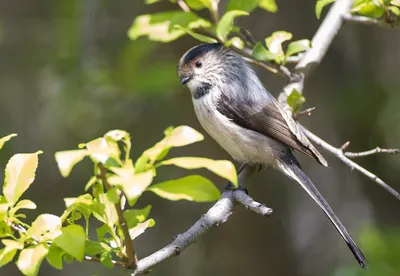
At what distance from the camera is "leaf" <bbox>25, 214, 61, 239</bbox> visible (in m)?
2.07

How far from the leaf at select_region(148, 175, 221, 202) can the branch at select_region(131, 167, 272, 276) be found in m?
0.47

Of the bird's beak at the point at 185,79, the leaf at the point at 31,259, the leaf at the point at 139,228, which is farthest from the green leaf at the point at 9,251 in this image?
the bird's beak at the point at 185,79

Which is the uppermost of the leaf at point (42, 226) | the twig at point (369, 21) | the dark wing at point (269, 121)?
the twig at point (369, 21)

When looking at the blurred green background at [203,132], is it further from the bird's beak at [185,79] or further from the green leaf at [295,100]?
the green leaf at [295,100]

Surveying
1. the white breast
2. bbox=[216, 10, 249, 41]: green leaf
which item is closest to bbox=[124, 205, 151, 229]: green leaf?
bbox=[216, 10, 249, 41]: green leaf

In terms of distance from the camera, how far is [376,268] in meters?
4.27

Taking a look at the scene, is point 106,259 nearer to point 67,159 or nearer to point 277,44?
point 67,159

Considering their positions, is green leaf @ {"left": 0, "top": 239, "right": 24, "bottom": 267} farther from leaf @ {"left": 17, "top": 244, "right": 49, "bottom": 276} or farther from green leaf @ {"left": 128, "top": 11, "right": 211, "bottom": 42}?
green leaf @ {"left": 128, "top": 11, "right": 211, "bottom": 42}

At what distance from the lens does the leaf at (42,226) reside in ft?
→ 6.78

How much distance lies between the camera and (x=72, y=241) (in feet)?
6.44

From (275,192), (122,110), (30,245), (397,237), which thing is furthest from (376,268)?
(30,245)

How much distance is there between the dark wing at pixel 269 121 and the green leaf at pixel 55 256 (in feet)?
5.98

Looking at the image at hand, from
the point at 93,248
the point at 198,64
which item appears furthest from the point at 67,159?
the point at 198,64

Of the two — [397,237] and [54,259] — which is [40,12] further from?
[54,259]
